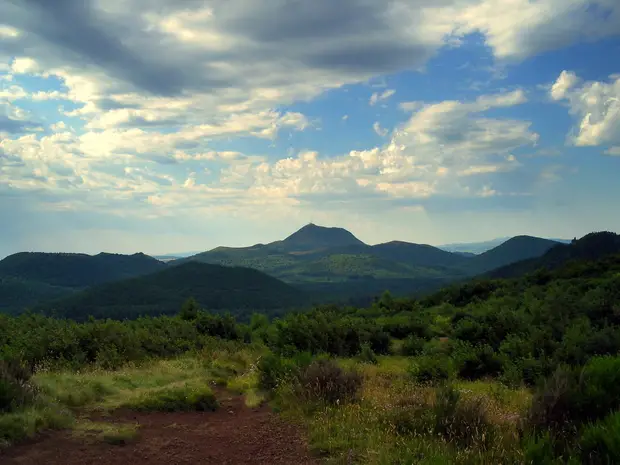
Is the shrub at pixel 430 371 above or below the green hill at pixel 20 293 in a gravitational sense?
above

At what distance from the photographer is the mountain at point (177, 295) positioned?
418 ft

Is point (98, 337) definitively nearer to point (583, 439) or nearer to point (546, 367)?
point (546, 367)

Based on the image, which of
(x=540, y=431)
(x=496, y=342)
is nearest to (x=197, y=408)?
(x=540, y=431)

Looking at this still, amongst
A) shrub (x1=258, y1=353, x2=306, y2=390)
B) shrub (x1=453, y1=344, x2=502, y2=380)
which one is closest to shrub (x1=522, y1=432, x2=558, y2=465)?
shrub (x1=258, y1=353, x2=306, y2=390)

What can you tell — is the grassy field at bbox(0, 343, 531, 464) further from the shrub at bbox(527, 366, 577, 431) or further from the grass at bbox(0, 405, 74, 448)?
the shrub at bbox(527, 366, 577, 431)

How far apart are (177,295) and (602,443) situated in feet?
530

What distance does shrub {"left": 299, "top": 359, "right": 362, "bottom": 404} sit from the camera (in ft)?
30.9

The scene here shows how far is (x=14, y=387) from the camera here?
882cm

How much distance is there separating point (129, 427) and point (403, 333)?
19.3m

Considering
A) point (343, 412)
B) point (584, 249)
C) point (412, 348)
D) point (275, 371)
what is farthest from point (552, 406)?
point (584, 249)

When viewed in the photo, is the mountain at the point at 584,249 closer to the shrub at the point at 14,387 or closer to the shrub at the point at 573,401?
the shrub at the point at 573,401

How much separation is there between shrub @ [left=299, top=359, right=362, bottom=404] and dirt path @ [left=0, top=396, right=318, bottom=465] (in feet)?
2.73

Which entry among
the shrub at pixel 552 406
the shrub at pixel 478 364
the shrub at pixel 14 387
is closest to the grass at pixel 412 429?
the shrub at pixel 552 406

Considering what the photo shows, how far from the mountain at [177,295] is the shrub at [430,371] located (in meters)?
108
